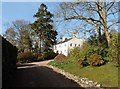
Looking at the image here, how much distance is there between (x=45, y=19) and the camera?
5369cm

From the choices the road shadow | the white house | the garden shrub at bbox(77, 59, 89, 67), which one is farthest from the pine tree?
the road shadow

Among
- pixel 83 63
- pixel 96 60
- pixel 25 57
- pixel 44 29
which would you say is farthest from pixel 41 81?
pixel 44 29

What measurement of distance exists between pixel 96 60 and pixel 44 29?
37.3 m

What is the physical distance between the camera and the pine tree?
53.4m

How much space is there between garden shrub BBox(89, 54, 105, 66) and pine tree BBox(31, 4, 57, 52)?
36120 mm

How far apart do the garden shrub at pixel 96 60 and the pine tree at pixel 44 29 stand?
36.1 m

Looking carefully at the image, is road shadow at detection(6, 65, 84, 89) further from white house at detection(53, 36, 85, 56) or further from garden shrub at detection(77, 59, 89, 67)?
white house at detection(53, 36, 85, 56)

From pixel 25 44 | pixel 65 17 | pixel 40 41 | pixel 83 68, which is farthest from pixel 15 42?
pixel 83 68

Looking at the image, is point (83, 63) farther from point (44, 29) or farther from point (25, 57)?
point (44, 29)

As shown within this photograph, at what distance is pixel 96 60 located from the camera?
56.2ft

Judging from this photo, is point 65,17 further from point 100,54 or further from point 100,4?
point 100,54

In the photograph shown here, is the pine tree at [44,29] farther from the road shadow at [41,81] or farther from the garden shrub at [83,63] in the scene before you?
the road shadow at [41,81]

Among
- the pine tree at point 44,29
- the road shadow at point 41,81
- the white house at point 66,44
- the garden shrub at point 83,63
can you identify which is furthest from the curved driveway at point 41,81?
the white house at point 66,44

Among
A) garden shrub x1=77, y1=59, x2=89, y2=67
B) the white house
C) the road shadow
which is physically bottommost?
the road shadow
